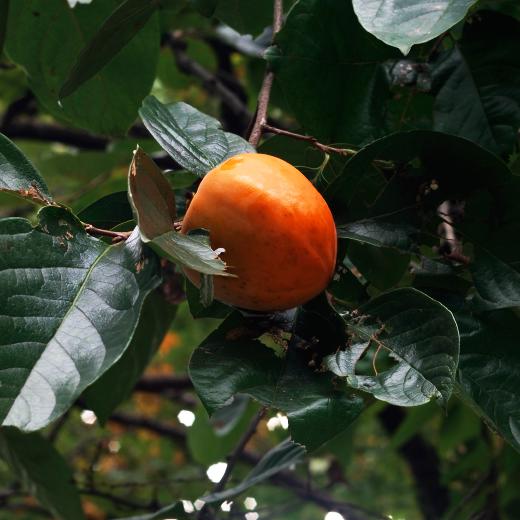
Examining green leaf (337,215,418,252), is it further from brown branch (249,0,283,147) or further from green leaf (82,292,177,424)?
green leaf (82,292,177,424)

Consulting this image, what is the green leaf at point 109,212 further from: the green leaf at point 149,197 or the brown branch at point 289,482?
the brown branch at point 289,482

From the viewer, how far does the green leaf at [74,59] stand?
150cm

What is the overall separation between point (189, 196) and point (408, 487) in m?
3.39

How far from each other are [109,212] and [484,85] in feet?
1.78

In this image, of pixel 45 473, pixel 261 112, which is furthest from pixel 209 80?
pixel 261 112

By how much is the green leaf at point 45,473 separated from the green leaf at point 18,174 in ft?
2.70

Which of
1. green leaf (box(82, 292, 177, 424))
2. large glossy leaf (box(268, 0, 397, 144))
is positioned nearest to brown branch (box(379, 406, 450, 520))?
green leaf (box(82, 292, 177, 424))

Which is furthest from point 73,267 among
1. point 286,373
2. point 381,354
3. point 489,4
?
point 489,4

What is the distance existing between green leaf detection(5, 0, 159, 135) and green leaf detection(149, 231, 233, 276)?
2.53 ft

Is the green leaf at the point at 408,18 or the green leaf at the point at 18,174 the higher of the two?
the green leaf at the point at 408,18

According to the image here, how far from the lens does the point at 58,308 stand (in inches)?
32.8

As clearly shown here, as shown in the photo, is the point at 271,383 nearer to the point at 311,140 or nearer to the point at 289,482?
the point at 311,140

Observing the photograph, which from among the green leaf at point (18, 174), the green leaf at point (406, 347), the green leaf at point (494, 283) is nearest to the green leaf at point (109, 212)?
the green leaf at point (18, 174)

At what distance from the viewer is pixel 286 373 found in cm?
93
